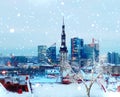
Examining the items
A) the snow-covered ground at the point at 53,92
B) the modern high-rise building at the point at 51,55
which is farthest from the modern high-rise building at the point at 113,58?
the snow-covered ground at the point at 53,92

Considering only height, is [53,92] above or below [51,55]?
below

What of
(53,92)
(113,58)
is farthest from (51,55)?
(53,92)

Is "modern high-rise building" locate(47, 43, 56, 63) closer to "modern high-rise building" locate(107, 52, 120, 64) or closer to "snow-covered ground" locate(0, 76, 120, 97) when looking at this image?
"modern high-rise building" locate(107, 52, 120, 64)

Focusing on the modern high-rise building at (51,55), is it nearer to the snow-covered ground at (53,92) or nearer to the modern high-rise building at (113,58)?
the modern high-rise building at (113,58)

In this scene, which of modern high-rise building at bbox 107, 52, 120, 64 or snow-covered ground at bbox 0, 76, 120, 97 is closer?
snow-covered ground at bbox 0, 76, 120, 97

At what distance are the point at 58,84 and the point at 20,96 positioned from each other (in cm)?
779

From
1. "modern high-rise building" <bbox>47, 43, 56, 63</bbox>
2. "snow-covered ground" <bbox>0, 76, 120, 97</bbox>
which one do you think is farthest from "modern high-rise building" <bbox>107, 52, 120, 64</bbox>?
"snow-covered ground" <bbox>0, 76, 120, 97</bbox>

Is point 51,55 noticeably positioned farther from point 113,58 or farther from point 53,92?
point 53,92

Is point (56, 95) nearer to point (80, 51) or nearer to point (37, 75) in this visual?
point (37, 75)

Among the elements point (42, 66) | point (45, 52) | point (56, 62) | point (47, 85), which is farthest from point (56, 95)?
point (56, 62)

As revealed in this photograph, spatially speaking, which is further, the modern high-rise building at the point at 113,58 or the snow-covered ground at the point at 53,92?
the modern high-rise building at the point at 113,58

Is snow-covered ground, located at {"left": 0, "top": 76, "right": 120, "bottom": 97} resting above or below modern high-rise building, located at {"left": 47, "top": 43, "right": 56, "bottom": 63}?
below

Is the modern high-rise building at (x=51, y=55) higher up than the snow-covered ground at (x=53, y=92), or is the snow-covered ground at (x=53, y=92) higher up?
the modern high-rise building at (x=51, y=55)

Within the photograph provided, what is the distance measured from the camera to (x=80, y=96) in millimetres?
12203
